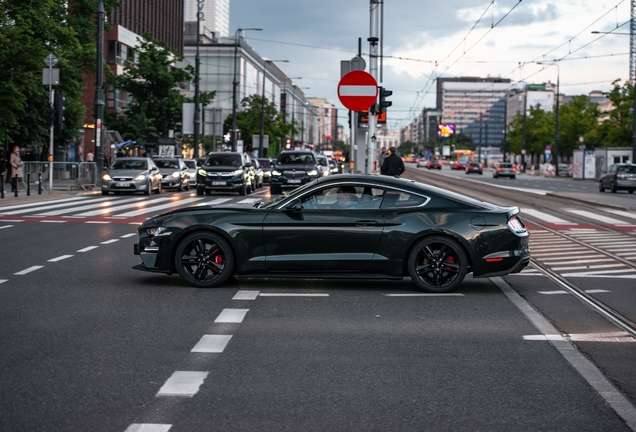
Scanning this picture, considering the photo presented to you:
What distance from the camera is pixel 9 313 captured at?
334 inches

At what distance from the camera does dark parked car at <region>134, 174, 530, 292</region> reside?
32.8 feet

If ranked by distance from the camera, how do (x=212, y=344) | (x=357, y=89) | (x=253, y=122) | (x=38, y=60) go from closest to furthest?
1. (x=212, y=344)
2. (x=357, y=89)
3. (x=38, y=60)
4. (x=253, y=122)

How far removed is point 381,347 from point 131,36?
69.1m

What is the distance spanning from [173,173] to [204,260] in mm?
30392

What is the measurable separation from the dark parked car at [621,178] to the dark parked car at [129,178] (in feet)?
76.7

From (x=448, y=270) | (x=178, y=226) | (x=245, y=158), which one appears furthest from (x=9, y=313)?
Result: (x=245, y=158)

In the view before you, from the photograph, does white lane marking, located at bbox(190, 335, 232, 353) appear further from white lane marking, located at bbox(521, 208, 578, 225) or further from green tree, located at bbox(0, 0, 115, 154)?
green tree, located at bbox(0, 0, 115, 154)

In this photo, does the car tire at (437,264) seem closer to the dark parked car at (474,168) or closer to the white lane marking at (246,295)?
the white lane marking at (246,295)

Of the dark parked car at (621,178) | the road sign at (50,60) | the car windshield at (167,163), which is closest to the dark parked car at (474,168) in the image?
the dark parked car at (621,178)

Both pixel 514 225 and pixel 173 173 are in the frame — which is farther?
pixel 173 173

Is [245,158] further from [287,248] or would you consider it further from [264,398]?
[264,398]

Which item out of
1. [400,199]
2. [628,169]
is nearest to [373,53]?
[400,199]

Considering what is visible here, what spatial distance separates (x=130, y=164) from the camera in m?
35.4

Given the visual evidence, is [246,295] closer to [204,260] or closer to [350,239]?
[204,260]
